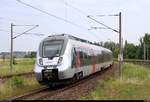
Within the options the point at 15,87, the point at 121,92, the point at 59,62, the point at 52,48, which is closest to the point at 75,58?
the point at 52,48

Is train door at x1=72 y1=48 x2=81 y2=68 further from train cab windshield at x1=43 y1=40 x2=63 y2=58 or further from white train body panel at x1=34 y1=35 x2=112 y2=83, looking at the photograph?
train cab windshield at x1=43 y1=40 x2=63 y2=58

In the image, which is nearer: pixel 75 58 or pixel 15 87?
pixel 15 87

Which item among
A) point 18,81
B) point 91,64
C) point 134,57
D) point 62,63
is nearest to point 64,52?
point 62,63

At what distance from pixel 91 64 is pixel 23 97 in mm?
13567

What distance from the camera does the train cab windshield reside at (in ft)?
69.2

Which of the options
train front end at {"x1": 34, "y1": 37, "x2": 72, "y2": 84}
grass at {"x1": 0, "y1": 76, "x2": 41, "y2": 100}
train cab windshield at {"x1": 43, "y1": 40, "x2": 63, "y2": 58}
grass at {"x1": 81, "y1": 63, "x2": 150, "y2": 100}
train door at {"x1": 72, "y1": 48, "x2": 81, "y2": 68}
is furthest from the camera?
train door at {"x1": 72, "y1": 48, "x2": 81, "y2": 68}

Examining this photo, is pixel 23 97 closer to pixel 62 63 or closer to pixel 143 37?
pixel 62 63

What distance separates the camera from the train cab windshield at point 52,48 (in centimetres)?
2110

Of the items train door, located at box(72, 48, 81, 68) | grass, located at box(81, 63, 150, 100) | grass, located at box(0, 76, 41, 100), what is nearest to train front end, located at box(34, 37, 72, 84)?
train door, located at box(72, 48, 81, 68)

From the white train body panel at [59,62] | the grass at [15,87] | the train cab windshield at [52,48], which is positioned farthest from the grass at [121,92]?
the grass at [15,87]

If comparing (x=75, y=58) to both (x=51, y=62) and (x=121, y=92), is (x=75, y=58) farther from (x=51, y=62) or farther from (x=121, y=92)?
(x=121, y=92)

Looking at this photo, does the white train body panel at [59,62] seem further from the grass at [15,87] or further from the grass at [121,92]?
the grass at [121,92]

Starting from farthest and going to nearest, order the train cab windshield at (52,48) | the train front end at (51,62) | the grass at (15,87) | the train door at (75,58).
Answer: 1. the train door at (75,58)
2. the train cab windshield at (52,48)
3. the train front end at (51,62)
4. the grass at (15,87)

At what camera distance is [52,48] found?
2138 cm
